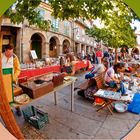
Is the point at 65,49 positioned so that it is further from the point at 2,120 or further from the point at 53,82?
the point at 2,120

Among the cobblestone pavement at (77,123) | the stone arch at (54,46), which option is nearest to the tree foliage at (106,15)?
the stone arch at (54,46)

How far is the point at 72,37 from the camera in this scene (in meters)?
1.86

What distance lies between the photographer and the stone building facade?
164 centimetres

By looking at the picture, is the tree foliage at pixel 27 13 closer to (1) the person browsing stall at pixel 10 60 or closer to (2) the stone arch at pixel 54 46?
(2) the stone arch at pixel 54 46

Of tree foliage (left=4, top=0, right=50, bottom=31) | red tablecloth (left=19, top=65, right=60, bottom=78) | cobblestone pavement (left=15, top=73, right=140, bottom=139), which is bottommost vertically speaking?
cobblestone pavement (left=15, top=73, right=140, bottom=139)

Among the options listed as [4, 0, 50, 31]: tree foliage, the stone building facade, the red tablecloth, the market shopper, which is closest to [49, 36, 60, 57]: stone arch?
the stone building facade

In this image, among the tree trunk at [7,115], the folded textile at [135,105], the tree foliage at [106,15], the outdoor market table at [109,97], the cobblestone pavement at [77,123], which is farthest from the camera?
the outdoor market table at [109,97]

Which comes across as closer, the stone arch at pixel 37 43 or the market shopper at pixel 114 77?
the stone arch at pixel 37 43

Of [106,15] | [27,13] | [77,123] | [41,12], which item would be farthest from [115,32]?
[77,123]

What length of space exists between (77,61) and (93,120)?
595 millimetres

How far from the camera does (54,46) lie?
69.7 inches

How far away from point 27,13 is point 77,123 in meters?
1.09

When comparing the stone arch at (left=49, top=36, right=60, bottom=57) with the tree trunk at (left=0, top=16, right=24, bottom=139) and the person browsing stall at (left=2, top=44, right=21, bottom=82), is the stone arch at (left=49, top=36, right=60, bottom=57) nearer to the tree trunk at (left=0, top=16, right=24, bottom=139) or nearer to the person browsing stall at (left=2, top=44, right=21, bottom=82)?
the person browsing stall at (left=2, top=44, right=21, bottom=82)

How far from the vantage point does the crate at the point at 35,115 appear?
6.07ft
